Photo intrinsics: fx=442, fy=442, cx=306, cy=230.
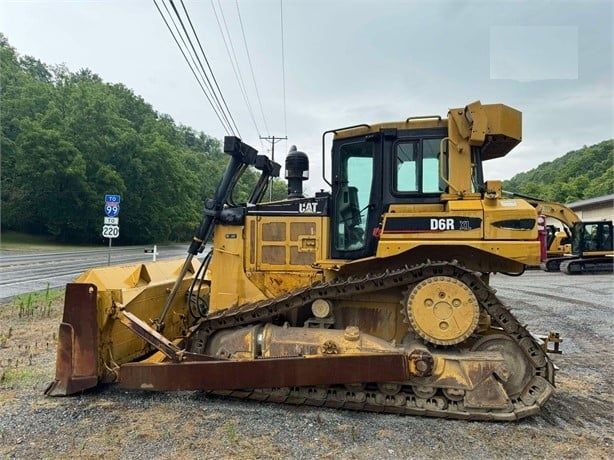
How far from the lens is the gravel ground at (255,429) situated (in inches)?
140

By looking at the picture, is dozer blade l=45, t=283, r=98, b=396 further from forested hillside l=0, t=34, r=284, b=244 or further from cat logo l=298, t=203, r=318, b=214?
forested hillside l=0, t=34, r=284, b=244

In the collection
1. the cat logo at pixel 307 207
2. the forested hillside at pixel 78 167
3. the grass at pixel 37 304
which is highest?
the forested hillside at pixel 78 167

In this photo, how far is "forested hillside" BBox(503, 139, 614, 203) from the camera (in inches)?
2218

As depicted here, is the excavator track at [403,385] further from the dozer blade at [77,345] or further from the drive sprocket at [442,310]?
the dozer blade at [77,345]

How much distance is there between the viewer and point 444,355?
4234 mm

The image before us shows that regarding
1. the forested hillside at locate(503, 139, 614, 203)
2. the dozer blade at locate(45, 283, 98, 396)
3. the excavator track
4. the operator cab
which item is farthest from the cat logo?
the forested hillside at locate(503, 139, 614, 203)

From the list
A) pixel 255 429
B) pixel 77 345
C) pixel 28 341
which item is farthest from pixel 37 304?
pixel 255 429

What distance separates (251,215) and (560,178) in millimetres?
80787

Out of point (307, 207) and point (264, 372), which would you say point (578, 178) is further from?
point (264, 372)

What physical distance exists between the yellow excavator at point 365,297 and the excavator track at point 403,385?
1 centimetres

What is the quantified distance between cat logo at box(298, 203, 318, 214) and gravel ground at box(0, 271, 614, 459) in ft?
6.91

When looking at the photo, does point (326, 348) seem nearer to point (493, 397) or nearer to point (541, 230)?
point (493, 397)

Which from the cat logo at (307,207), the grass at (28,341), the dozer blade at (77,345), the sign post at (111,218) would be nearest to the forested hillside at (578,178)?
the sign post at (111,218)

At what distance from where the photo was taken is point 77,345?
454 centimetres
